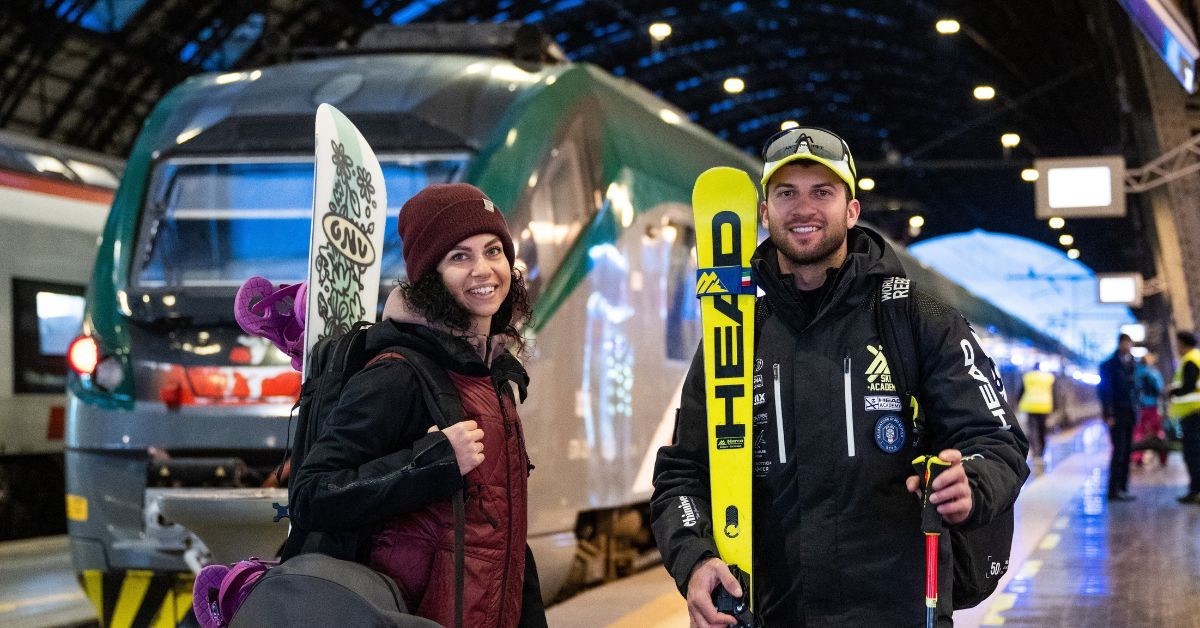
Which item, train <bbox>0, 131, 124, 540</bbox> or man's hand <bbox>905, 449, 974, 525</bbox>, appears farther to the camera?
train <bbox>0, 131, 124, 540</bbox>

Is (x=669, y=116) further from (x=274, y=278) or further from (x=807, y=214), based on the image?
(x=807, y=214)

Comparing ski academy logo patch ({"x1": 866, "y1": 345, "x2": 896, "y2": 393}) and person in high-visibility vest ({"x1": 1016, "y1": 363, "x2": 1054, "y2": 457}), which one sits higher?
ski academy logo patch ({"x1": 866, "y1": 345, "x2": 896, "y2": 393})

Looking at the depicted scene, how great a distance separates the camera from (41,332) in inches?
470

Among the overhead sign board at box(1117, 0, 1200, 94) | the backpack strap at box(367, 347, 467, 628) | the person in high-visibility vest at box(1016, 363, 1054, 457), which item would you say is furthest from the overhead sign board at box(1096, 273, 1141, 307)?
the backpack strap at box(367, 347, 467, 628)

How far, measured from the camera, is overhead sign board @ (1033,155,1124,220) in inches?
813

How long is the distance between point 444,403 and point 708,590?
0.66 m

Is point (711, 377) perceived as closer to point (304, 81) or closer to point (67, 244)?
point (304, 81)

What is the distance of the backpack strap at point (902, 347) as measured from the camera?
287cm

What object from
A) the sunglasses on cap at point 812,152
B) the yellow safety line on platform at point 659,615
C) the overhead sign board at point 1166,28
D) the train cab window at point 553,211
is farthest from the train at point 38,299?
the sunglasses on cap at point 812,152

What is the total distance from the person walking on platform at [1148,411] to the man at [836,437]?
44.1 feet

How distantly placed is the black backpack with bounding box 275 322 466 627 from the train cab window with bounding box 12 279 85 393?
9621 millimetres

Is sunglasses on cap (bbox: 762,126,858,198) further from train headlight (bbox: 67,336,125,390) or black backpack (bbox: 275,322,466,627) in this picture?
train headlight (bbox: 67,336,125,390)

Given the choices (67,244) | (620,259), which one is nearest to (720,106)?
(67,244)

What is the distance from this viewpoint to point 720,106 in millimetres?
40375
